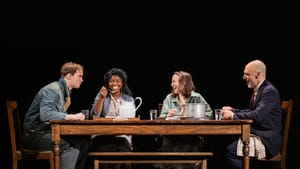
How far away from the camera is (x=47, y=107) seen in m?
3.97

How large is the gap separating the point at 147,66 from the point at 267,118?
1.71 meters

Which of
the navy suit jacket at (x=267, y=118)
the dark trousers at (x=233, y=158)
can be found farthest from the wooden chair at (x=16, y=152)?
the navy suit jacket at (x=267, y=118)

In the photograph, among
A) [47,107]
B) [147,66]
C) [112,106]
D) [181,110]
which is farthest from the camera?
[147,66]

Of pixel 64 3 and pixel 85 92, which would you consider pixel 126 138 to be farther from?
pixel 64 3

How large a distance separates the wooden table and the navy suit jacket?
348 millimetres

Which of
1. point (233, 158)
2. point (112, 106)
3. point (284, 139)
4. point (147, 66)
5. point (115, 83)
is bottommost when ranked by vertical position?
point (233, 158)

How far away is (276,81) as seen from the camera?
5.30 m

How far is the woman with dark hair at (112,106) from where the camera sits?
4441 mm

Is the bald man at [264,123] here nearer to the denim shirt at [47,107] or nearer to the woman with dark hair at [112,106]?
the woman with dark hair at [112,106]

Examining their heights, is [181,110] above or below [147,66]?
below

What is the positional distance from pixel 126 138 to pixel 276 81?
1769 mm

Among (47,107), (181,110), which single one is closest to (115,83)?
(181,110)

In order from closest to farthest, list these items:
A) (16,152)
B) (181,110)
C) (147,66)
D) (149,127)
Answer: (149,127) < (16,152) < (181,110) < (147,66)

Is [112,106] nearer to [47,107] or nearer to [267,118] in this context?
[47,107]
